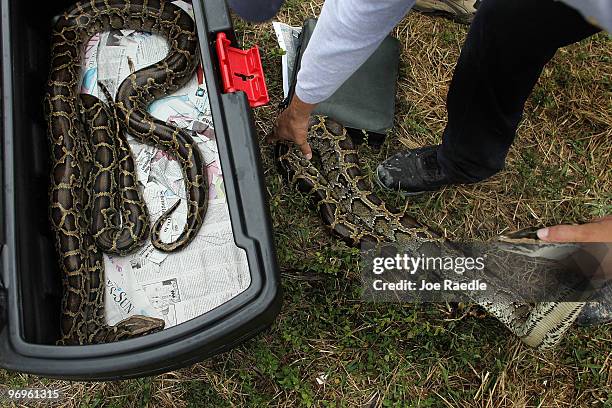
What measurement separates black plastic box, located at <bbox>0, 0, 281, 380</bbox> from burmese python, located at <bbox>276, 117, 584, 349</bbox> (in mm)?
927

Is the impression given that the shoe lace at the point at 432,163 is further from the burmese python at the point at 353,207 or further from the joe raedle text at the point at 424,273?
the joe raedle text at the point at 424,273

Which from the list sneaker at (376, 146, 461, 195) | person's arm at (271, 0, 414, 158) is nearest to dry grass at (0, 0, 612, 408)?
sneaker at (376, 146, 461, 195)

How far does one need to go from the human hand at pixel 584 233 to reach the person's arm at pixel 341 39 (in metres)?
1.09

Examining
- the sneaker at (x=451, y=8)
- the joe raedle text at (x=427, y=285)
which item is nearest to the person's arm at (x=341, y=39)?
the joe raedle text at (x=427, y=285)

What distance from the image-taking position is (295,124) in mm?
2729

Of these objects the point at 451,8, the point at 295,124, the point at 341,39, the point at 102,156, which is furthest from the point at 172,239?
the point at 451,8

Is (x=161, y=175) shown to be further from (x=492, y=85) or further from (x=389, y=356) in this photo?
(x=492, y=85)

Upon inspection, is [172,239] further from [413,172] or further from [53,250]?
[413,172]

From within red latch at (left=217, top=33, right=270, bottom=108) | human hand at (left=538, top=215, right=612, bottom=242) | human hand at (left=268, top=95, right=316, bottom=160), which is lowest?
human hand at (left=538, top=215, right=612, bottom=242)

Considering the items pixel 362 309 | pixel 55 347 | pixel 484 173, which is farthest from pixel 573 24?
pixel 55 347

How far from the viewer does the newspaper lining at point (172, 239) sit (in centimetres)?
298

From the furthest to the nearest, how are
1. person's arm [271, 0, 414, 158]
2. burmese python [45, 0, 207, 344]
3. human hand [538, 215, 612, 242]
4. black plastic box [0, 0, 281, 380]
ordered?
1. burmese python [45, 0, 207, 344]
2. human hand [538, 215, 612, 242]
3. black plastic box [0, 0, 281, 380]
4. person's arm [271, 0, 414, 158]

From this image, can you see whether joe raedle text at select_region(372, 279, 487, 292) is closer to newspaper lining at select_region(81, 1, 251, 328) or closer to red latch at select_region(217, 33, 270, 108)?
newspaper lining at select_region(81, 1, 251, 328)

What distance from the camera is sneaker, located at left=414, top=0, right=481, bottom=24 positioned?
11.7 ft
